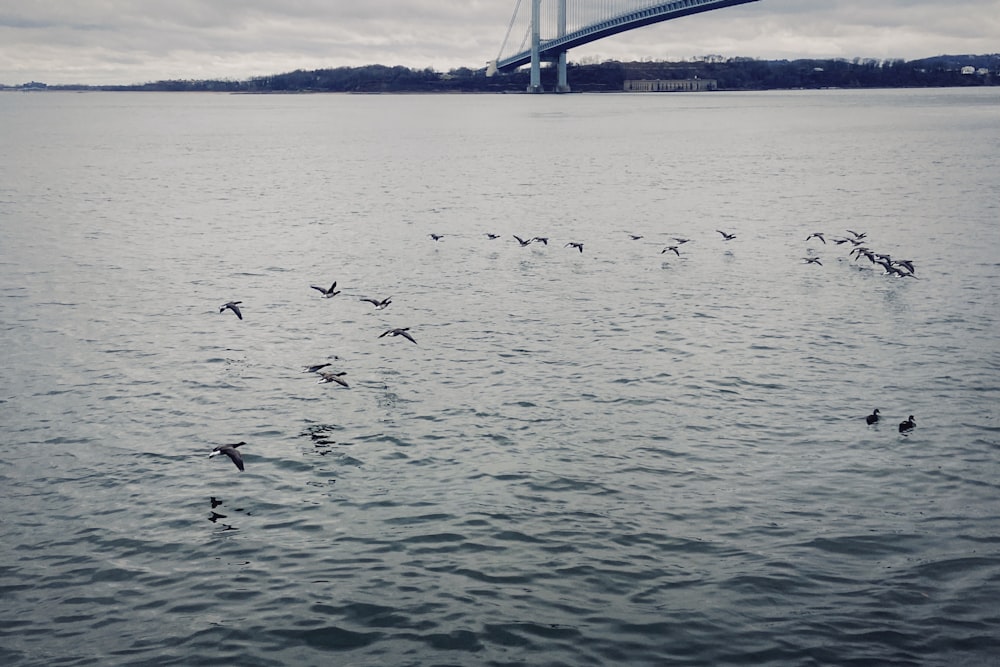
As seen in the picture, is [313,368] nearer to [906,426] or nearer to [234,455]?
[234,455]

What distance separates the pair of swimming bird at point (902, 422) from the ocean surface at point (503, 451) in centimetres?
22

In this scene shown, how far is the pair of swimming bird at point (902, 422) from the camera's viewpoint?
18266 mm

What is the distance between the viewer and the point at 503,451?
1783 cm

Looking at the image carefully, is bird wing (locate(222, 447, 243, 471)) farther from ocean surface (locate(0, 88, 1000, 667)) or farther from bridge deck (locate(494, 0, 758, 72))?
bridge deck (locate(494, 0, 758, 72))

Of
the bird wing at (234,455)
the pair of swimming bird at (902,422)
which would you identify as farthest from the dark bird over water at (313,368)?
the pair of swimming bird at (902,422)

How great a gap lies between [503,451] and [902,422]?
854 cm

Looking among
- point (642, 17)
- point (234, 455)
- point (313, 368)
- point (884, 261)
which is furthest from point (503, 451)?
point (642, 17)

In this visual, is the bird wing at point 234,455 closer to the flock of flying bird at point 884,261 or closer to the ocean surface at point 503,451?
the ocean surface at point 503,451

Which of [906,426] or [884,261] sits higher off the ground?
[884,261]

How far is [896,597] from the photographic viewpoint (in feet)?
41.1

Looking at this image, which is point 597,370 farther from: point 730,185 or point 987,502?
point 730,185

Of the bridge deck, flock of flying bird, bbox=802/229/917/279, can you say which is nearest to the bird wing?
flock of flying bird, bbox=802/229/917/279

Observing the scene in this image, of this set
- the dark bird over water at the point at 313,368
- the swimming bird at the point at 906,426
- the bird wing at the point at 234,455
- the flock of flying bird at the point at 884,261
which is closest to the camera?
the bird wing at the point at 234,455

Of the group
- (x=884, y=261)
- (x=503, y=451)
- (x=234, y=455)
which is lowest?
(x=503, y=451)
